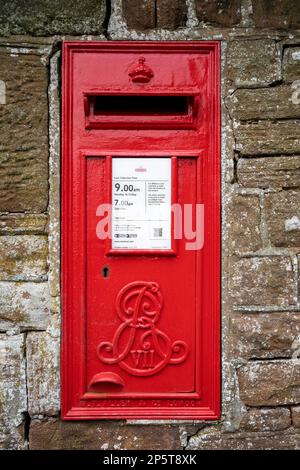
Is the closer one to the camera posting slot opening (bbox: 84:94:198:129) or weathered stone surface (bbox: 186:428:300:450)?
posting slot opening (bbox: 84:94:198:129)

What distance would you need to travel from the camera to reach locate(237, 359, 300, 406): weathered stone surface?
6.91ft

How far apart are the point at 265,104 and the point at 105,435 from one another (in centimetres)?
180

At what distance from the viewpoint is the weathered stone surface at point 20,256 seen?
82.3 inches

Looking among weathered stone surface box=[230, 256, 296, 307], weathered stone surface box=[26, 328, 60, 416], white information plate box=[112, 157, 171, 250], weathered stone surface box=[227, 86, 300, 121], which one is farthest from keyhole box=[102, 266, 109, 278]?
weathered stone surface box=[227, 86, 300, 121]

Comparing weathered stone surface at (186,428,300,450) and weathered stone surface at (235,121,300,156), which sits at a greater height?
weathered stone surface at (235,121,300,156)

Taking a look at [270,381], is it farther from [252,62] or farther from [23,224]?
[252,62]

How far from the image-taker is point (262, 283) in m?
2.11

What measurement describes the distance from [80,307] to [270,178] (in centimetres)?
111

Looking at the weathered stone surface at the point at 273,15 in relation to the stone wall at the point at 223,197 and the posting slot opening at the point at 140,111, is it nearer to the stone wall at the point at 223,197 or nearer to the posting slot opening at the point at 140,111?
the stone wall at the point at 223,197

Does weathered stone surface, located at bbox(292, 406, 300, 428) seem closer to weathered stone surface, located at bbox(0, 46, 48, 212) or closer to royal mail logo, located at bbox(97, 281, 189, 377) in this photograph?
royal mail logo, located at bbox(97, 281, 189, 377)

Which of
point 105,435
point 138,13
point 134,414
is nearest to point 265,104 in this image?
point 138,13

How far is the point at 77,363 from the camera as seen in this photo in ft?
6.91

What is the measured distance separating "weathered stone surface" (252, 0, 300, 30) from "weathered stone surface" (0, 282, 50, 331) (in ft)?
5.48

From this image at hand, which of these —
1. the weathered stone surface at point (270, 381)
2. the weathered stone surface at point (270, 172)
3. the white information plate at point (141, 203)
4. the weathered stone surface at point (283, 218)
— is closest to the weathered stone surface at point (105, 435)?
the weathered stone surface at point (270, 381)
